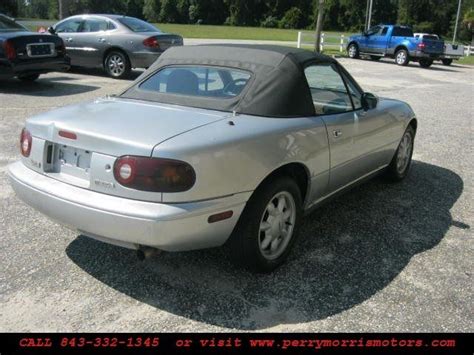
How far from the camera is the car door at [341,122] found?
3871mm

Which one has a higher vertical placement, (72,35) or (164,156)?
(72,35)

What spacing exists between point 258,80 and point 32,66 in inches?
296

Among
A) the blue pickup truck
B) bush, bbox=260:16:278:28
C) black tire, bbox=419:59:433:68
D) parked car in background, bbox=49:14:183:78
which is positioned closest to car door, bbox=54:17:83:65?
parked car in background, bbox=49:14:183:78

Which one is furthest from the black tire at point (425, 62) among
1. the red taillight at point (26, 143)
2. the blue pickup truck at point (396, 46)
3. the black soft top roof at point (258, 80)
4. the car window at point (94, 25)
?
the red taillight at point (26, 143)

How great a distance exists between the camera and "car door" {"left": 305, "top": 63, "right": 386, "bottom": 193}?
152 inches

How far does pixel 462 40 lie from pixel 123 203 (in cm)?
6564

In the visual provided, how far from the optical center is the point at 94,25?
12.2 m

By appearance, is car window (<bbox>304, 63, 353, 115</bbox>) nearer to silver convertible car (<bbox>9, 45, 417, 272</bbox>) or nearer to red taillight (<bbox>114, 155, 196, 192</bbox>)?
silver convertible car (<bbox>9, 45, 417, 272</bbox>)

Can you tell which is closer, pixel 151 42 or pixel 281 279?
pixel 281 279

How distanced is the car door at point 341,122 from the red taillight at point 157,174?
1.43 meters

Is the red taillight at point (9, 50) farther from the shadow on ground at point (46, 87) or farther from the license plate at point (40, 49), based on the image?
the shadow on ground at point (46, 87)

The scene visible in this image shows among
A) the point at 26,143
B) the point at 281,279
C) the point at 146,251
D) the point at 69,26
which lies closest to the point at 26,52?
the point at 69,26

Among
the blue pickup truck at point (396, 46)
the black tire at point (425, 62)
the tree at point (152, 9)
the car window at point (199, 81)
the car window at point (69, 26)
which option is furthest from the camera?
the tree at point (152, 9)

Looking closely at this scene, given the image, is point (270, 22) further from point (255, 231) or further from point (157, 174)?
point (157, 174)
